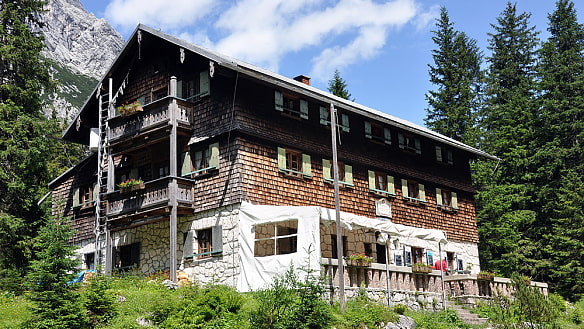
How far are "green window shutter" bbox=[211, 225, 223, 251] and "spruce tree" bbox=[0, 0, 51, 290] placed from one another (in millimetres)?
10098

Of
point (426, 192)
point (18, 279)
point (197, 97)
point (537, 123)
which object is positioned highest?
point (537, 123)

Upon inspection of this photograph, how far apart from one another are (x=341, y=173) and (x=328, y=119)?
2.59 metres

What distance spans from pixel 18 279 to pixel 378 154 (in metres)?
17.4

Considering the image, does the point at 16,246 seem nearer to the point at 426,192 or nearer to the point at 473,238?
the point at 426,192

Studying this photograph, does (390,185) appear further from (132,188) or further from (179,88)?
(132,188)

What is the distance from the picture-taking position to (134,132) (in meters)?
27.3

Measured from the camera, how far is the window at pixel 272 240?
24609mm

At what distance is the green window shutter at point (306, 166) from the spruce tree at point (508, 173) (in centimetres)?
1813

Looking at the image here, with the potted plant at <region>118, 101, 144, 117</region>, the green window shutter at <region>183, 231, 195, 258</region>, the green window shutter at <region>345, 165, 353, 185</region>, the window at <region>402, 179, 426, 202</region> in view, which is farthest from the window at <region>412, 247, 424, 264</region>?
the potted plant at <region>118, 101, 144, 117</region>

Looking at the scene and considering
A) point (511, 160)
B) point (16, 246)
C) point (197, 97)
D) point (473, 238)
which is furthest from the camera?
point (511, 160)

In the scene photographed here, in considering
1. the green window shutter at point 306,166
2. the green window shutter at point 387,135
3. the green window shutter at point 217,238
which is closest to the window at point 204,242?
the green window shutter at point 217,238

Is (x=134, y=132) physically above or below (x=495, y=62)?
below

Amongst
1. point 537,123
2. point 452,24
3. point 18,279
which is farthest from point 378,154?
point 452,24

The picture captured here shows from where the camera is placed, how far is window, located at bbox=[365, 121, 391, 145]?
101ft
